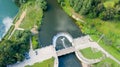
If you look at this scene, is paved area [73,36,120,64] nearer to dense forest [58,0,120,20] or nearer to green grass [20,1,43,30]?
dense forest [58,0,120,20]

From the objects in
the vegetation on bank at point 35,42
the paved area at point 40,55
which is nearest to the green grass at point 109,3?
the paved area at point 40,55

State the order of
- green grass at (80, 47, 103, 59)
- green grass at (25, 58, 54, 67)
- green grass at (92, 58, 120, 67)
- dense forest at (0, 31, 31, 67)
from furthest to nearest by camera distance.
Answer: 1. green grass at (80, 47, 103, 59)
2. green grass at (92, 58, 120, 67)
3. green grass at (25, 58, 54, 67)
4. dense forest at (0, 31, 31, 67)

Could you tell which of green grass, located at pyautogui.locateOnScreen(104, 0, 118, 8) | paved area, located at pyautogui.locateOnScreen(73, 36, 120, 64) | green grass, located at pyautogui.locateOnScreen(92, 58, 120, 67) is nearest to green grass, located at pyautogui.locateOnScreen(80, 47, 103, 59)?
paved area, located at pyautogui.locateOnScreen(73, 36, 120, 64)

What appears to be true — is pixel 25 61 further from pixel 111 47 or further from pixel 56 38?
pixel 111 47

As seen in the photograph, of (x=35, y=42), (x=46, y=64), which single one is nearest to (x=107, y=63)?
(x=46, y=64)

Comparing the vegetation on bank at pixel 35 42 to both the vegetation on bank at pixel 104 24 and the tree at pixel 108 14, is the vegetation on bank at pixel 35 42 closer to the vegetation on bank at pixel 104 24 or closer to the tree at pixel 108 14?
the vegetation on bank at pixel 104 24

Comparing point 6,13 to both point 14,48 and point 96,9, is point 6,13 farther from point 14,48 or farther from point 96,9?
point 96,9

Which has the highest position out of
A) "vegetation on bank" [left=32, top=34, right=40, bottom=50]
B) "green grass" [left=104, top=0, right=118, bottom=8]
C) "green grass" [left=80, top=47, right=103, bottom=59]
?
"green grass" [left=104, top=0, right=118, bottom=8]

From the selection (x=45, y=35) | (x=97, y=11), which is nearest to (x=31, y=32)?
(x=45, y=35)
